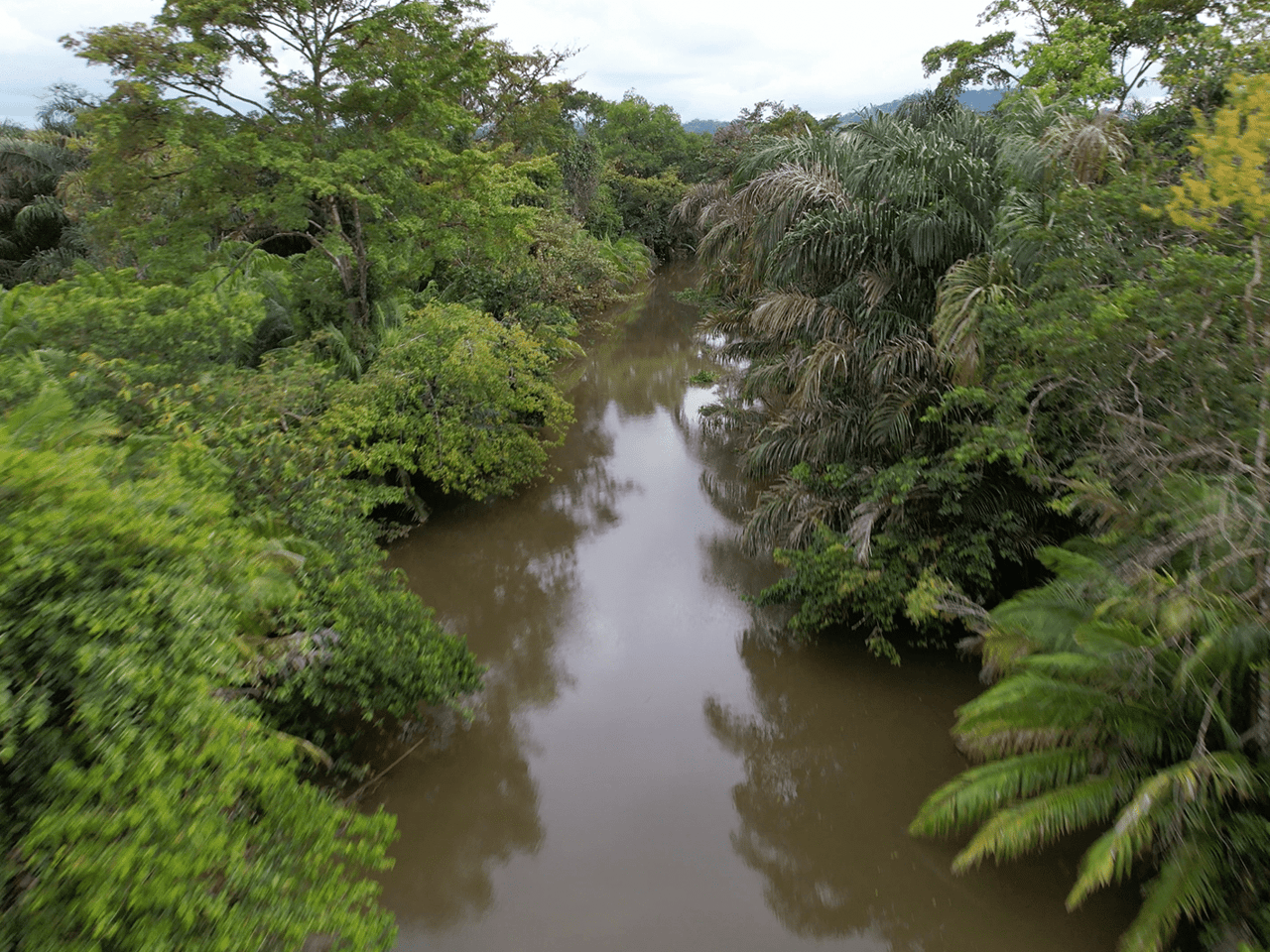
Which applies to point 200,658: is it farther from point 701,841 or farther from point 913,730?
point 913,730

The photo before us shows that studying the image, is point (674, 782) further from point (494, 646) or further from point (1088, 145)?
point (1088, 145)

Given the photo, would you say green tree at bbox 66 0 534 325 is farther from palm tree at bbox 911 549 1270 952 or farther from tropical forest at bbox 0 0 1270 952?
palm tree at bbox 911 549 1270 952

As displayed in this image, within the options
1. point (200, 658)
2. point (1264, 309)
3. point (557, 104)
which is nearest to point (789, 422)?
point (1264, 309)

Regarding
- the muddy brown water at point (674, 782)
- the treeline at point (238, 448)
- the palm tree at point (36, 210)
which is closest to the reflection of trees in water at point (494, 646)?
the muddy brown water at point (674, 782)

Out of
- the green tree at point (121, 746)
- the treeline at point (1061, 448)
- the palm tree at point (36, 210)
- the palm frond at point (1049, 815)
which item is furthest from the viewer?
the palm tree at point (36, 210)

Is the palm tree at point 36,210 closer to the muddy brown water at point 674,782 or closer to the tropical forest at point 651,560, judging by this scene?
the tropical forest at point 651,560

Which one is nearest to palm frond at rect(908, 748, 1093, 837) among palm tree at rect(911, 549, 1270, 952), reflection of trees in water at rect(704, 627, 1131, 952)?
palm tree at rect(911, 549, 1270, 952)
